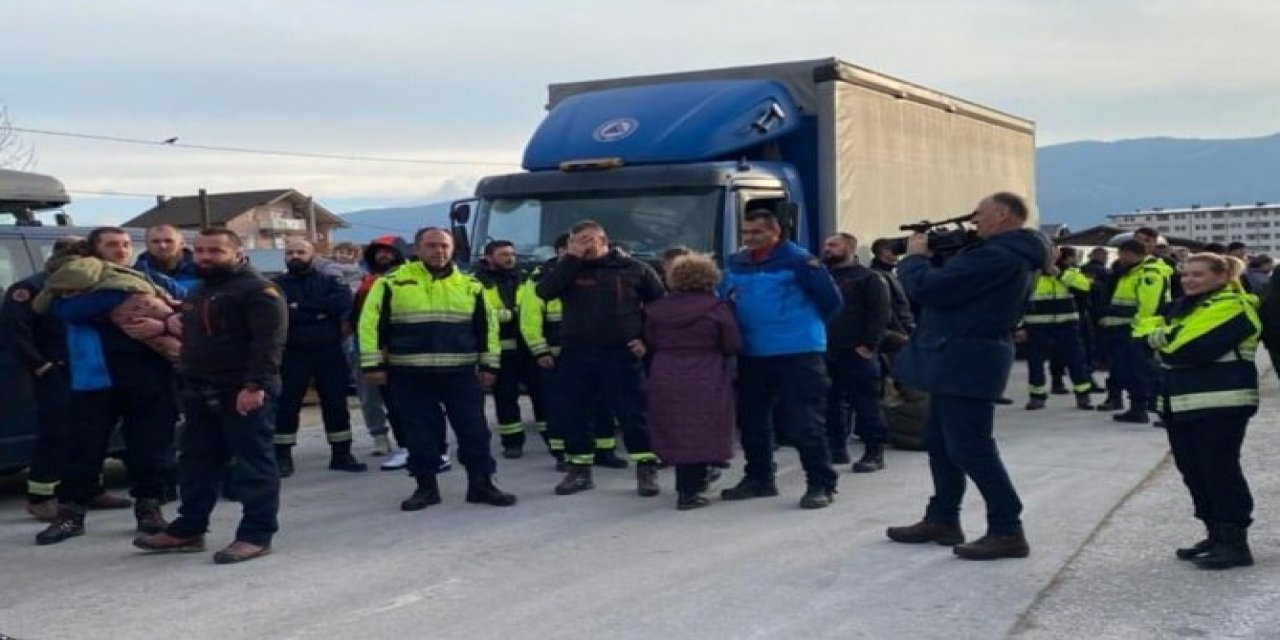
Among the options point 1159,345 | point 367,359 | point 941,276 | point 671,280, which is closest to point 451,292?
point 367,359

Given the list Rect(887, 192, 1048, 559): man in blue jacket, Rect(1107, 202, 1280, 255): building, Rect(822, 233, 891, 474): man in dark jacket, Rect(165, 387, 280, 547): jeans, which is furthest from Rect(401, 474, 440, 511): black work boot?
Rect(1107, 202, 1280, 255): building

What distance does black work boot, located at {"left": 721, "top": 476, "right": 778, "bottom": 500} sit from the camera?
859 cm

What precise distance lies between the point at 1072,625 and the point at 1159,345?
1847mm

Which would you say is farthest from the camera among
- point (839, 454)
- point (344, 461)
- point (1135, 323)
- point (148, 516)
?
point (1135, 323)

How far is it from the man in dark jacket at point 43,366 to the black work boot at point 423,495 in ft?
6.62

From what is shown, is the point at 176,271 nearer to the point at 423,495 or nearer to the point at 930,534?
the point at 423,495

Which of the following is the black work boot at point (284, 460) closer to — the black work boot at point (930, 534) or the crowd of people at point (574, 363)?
the crowd of people at point (574, 363)

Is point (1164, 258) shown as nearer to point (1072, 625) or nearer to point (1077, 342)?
point (1077, 342)

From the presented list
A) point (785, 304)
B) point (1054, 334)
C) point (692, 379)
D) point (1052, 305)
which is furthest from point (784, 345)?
point (1054, 334)

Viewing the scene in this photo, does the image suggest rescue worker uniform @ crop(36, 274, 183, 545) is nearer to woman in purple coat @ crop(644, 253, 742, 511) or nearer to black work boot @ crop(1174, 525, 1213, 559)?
woman in purple coat @ crop(644, 253, 742, 511)

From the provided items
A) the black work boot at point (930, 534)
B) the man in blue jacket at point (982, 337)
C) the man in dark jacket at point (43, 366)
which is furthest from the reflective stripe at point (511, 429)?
the man in blue jacket at point (982, 337)

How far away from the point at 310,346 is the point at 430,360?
5.67ft

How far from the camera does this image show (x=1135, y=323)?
11.9 m

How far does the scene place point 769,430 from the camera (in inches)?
341
